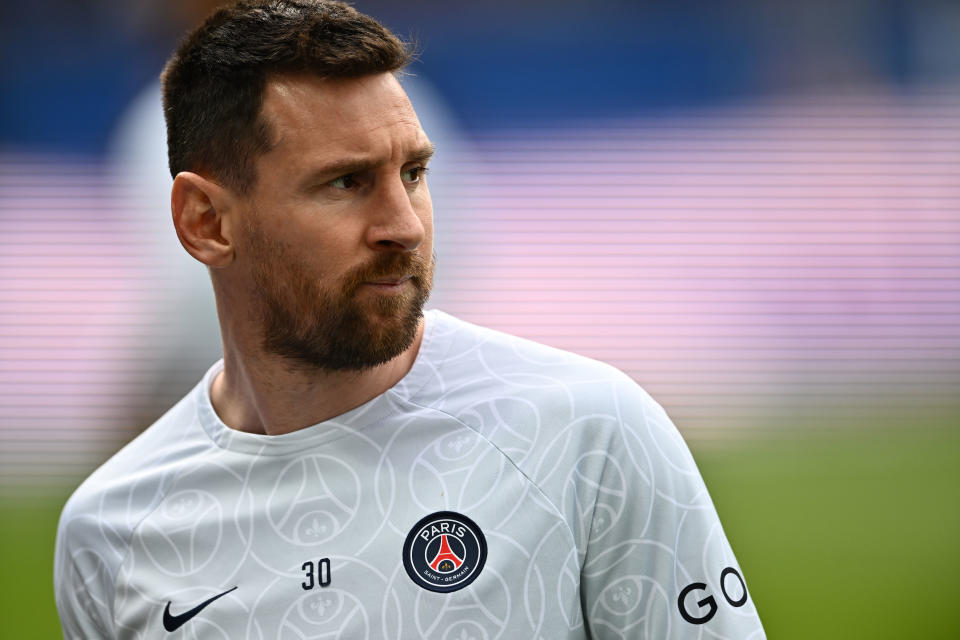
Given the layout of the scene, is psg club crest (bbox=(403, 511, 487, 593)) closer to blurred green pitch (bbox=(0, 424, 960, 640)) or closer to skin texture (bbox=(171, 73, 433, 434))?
skin texture (bbox=(171, 73, 433, 434))

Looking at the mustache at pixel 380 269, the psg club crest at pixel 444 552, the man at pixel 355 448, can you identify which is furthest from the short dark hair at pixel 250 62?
the psg club crest at pixel 444 552

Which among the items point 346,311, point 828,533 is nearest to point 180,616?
point 346,311

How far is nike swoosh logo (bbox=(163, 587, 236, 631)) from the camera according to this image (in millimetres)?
1486

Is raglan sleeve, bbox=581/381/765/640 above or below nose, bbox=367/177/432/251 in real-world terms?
below

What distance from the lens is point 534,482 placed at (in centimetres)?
142

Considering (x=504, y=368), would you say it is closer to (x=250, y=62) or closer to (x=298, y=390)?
(x=298, y=390)

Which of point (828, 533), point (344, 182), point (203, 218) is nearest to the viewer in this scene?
point (344, 182)

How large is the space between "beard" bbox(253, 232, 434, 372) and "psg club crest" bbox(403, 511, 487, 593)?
245mm

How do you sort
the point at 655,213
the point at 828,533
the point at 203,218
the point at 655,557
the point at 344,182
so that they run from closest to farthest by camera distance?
1. the point at 655,557
2. the point at 344,182
3. the point at 203,218
4. the point at 828,533
5. the point at 655,213

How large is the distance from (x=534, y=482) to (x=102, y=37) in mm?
4364

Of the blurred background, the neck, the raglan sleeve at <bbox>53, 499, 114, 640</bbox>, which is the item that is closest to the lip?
the neck

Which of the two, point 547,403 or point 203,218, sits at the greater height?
point 203,218

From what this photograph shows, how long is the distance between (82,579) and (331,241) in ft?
2.22

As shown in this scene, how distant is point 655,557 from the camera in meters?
1.38
